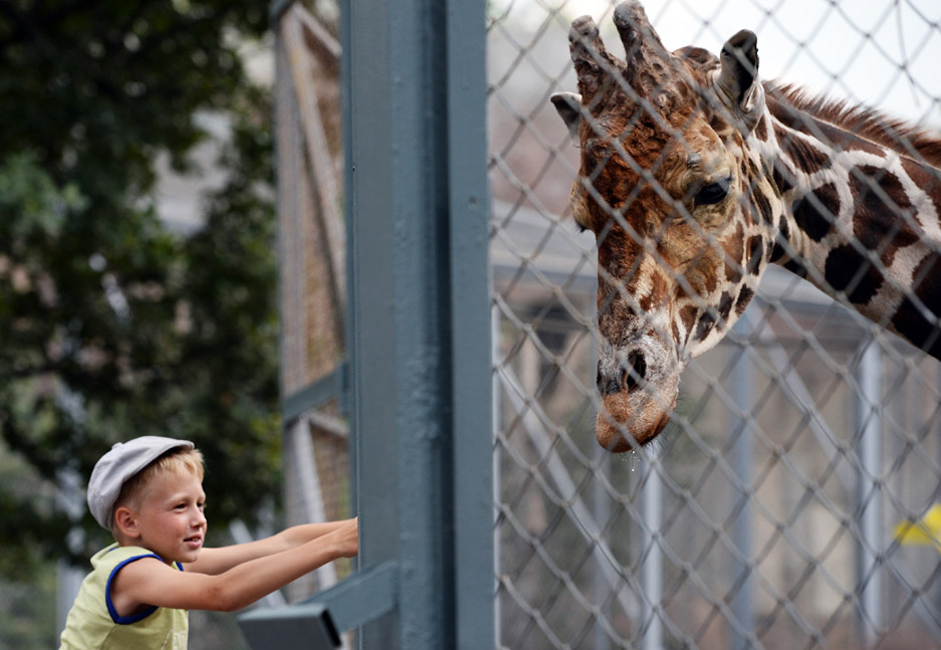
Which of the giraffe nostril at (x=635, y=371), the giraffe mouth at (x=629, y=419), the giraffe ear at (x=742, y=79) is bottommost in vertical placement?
the giraffe mouth at (x=629, y=419)

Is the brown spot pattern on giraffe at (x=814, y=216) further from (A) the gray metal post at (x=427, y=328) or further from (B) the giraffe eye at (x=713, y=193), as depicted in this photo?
(A) the gray metal post at (x=427, y=328)

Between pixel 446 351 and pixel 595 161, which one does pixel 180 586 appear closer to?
pixel 446 351

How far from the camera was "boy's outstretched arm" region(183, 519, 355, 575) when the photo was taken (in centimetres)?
240

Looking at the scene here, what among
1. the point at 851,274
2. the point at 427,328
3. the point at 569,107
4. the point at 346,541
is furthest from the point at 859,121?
the point at 346,541

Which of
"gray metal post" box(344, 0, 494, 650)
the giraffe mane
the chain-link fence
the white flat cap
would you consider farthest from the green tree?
"gray metal post" box(344, 0, 494, 650)

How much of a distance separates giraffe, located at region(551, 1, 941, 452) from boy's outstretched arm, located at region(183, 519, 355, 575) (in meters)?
0.74

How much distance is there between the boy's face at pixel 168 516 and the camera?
2314mm

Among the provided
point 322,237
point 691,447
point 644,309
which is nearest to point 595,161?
point 644,309

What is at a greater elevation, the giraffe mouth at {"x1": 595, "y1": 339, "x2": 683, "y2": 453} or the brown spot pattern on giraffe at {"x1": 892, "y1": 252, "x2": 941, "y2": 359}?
the brown spot pattern on giraffe at {"x1": 892, "y1": 252, "x2": 941, "y2": 359}

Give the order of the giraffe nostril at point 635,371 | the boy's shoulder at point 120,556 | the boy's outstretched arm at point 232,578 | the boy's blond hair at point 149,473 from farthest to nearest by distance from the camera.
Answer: the boy's blond hair at point 149,473, the boy's shoulder at point 120,556, the giraffe nostril at point 635,371, the boy's outstretched arm at point 232,578

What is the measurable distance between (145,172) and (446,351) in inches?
273

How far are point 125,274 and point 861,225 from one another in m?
6.22

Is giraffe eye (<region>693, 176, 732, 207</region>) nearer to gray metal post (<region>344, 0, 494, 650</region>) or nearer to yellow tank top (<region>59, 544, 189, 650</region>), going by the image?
gray metal post (<region>344, 0, 494, 650</region>)

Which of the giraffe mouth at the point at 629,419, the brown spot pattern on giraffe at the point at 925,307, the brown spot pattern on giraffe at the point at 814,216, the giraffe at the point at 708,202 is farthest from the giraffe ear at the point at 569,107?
the brown spot pattern on giraffe at the point at 925,307
